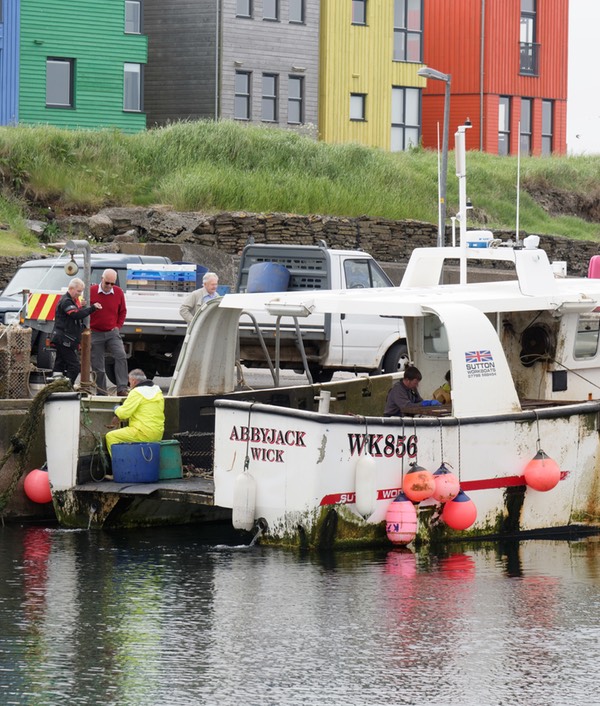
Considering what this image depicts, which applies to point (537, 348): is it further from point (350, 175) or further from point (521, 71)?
point (521, 71)

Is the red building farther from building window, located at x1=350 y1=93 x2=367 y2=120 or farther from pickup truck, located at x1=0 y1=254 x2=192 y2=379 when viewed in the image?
pickup truck, located at x1=0 y1=254 x2=192 y2=379

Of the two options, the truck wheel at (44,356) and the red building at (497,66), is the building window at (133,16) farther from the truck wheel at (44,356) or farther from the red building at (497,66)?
the truck wheel at (44,356)

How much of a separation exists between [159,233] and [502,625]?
24659 mm

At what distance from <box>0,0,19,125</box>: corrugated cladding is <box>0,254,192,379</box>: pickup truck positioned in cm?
2183

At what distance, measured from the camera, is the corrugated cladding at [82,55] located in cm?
4425

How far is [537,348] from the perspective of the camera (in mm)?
14641

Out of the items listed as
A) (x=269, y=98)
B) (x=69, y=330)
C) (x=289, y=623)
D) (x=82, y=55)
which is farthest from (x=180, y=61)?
(x=289, y=623)

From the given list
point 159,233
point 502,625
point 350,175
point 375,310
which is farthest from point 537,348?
point 350,175

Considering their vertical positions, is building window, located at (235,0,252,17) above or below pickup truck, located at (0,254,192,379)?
above

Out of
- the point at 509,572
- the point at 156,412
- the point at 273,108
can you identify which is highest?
the point at 273,108

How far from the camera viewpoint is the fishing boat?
40.2ft

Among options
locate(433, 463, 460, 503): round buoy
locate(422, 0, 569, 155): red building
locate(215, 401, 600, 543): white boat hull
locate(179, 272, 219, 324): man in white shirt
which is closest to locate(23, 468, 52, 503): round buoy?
locate(215, 401, 600, 543): white boat hull

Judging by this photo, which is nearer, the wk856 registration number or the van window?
the wk856 registration number

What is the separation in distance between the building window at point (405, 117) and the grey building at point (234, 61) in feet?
14.4
